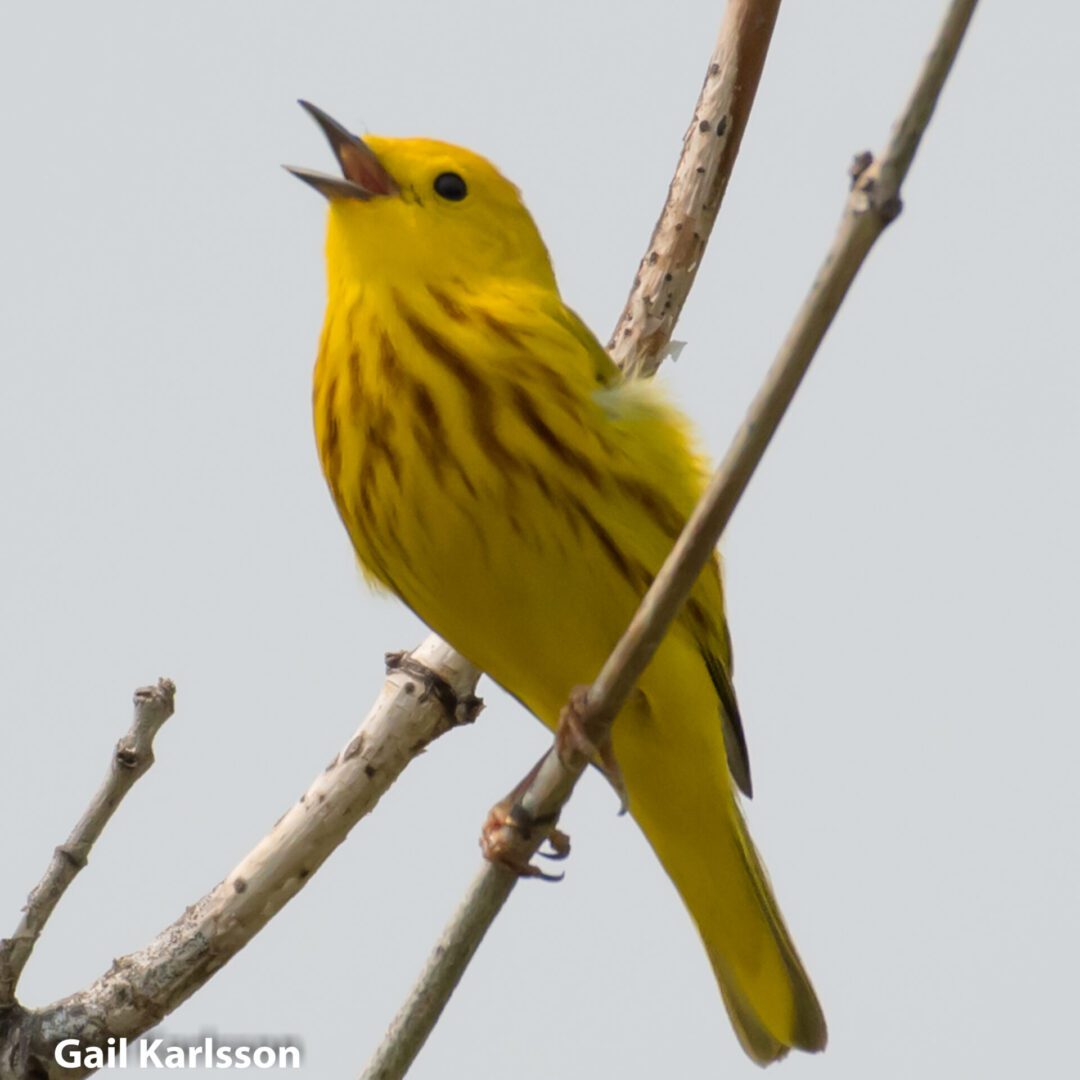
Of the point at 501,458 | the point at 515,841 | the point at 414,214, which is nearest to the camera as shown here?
the point at 515,841

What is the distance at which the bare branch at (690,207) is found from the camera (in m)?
4.91

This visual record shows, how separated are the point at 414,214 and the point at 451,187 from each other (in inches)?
5.9

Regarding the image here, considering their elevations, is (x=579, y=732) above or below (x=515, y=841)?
above

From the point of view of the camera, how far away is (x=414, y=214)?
3971 mm

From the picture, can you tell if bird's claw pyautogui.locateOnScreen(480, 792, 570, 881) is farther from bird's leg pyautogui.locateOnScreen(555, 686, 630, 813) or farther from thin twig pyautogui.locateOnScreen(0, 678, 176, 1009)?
thin twig pyautogui.locateOnScreen(0, 678, 176, 1009)

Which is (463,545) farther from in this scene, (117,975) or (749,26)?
(749,26)

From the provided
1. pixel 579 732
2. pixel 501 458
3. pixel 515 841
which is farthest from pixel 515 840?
pixel 501 458

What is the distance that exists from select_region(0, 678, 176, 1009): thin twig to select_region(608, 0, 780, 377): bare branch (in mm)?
1977

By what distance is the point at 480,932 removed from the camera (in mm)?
3340

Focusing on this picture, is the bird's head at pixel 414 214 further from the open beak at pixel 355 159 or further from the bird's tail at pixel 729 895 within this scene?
the bird's tail at pixel 729 895

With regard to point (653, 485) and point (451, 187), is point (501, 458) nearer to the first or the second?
point (653, 485)

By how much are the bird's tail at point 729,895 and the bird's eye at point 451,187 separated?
1.49m

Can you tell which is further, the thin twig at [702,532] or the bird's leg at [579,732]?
the bird's leg at [579,732]

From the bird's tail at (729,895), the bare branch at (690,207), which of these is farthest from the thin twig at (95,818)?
the bare branch at (690,207)
